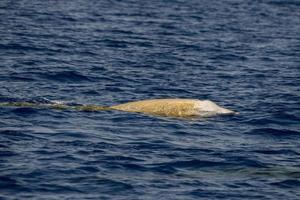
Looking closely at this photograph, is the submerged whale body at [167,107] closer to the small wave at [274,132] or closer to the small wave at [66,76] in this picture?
the small wave at [274,132]

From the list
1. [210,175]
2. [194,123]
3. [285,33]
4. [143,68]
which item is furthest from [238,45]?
[210,175]

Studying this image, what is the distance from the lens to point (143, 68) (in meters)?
30.9

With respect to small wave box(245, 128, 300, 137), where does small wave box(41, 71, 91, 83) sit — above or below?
above

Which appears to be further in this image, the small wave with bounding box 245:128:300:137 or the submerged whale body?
the submerged whale body

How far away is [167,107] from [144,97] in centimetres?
256

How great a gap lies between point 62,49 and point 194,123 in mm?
12819

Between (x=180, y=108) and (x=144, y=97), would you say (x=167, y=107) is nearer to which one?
(x=180, y=108)

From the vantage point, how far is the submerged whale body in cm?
2316

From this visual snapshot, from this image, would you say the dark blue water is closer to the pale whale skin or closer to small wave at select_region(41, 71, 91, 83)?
small wave at select_region(41, 71, 91, 83)

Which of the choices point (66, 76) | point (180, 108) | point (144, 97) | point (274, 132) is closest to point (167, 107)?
point (180, 108)

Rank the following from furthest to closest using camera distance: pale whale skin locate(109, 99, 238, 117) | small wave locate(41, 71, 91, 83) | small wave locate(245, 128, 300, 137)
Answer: small wave locate(41, 71, 91, 83) < pale whale skin locate(109, 99, 238, 117) < small wave locate(245, 128, 300, 137)

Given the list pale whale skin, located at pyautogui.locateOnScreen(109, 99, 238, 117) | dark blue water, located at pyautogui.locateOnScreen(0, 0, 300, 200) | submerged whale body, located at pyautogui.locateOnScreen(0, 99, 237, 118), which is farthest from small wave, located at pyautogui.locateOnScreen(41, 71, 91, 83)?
pale whale skin, located at pyautogui.locateOnScreen(109, 99, 238, 117)

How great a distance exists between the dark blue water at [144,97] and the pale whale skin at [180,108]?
454 mm

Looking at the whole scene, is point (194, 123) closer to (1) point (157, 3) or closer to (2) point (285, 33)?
(2) point (285, 33)
